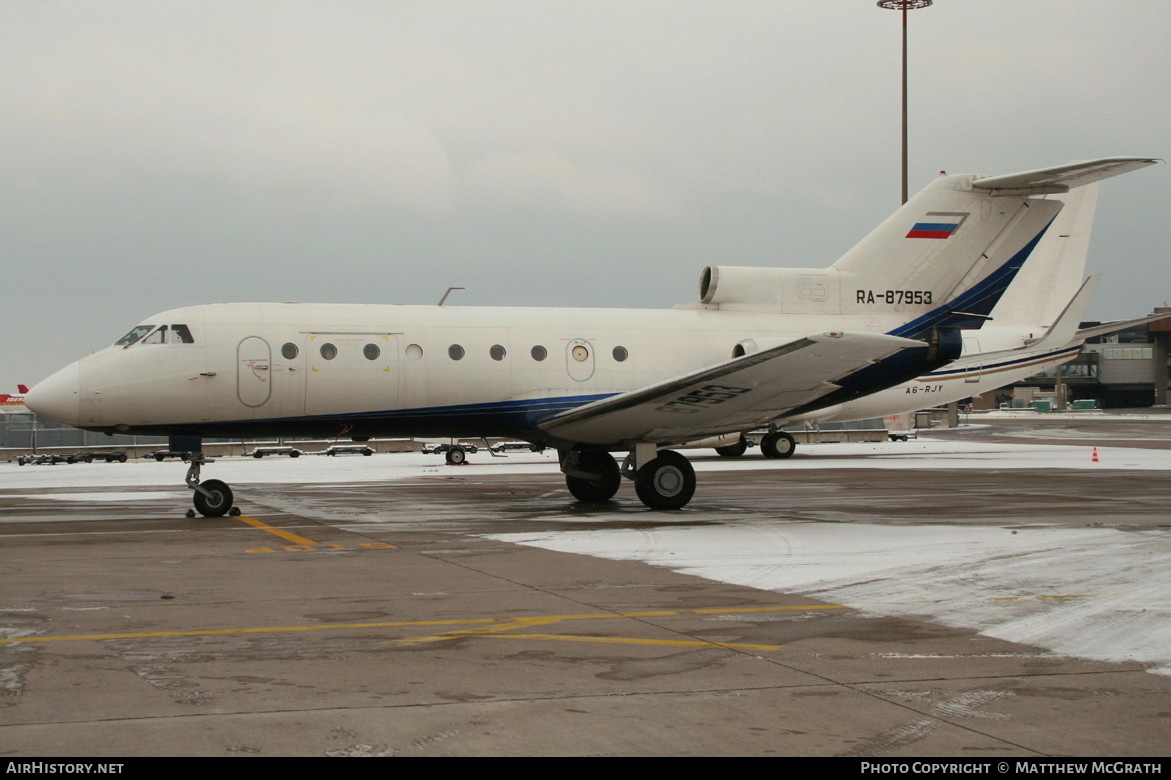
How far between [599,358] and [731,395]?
10.8 feet

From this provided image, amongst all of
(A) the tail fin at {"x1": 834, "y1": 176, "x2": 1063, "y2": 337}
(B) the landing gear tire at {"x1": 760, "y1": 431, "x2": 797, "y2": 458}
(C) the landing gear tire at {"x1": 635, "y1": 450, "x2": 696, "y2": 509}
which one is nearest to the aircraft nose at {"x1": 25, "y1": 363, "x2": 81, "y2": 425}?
(C) the landing gear tire at {"x1": 635, "y1": 450, "x2": 696, "y2": 509}

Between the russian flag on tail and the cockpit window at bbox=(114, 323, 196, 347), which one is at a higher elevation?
the russian flag on tail

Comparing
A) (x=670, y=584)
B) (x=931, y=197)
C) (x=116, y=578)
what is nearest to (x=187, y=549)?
(x=116, y=578)

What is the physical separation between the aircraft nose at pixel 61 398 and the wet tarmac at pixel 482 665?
322cm

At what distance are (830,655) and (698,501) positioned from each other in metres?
13.6

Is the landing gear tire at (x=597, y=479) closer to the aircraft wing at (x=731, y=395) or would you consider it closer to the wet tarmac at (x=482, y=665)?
the aircraft wing at (x=731, y=395)

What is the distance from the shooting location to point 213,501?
17562mm

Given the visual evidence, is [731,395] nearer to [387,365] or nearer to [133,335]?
[387,365]

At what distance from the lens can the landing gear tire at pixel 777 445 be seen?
38.5 m

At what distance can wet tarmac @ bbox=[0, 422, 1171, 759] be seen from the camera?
210 inches

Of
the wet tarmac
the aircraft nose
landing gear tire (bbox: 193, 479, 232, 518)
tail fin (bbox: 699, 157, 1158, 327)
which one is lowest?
the wet tarmac

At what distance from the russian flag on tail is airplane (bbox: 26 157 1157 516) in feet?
0.12

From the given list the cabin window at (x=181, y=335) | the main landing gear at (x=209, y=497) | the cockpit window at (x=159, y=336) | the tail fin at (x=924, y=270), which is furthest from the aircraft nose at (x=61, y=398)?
the tail fin at (x=924, y=270)

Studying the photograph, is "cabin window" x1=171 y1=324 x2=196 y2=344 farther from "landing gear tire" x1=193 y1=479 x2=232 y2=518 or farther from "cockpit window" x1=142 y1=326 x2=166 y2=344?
"landing gear tire" x1=193 y1=479 x2=232 y2=518
